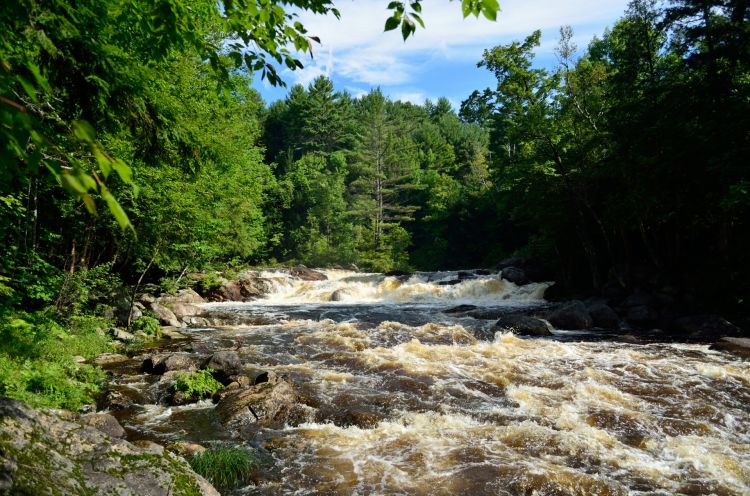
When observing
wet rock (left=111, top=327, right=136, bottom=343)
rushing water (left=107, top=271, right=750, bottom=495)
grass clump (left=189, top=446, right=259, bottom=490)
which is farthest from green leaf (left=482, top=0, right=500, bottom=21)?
wet rock (left=111, top=327, right=136, bottom=343)

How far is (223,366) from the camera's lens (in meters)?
9.35

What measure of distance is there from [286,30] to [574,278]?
23045 mm

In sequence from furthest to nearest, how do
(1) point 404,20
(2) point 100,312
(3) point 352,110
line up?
(3) point 352,110 → (2) point 100,312 → (1) point 404,20

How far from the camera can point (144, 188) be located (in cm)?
1183

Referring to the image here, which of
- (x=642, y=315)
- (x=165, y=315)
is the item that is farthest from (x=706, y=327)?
(x=165, y=315)

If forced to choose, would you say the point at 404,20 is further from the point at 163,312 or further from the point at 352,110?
the point at 352,110

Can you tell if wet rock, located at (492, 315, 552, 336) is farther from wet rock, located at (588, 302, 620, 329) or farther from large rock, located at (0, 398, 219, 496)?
large rock, located at (0, 398, 219, 496)

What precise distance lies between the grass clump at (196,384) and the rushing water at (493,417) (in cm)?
33

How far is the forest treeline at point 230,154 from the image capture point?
133 inches

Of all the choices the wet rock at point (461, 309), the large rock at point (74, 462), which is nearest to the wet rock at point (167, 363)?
the large rock at point (74, 462)

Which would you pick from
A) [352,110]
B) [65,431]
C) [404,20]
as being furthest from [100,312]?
[352,110]

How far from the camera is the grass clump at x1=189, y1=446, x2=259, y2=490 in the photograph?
5145 millimetres

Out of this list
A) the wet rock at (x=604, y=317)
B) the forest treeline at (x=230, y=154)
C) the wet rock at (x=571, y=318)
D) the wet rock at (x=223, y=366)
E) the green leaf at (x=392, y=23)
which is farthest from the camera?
the wet rock at (x=604, y=317)

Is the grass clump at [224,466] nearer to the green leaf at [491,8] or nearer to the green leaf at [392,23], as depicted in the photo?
the green leaf at [392,23]
